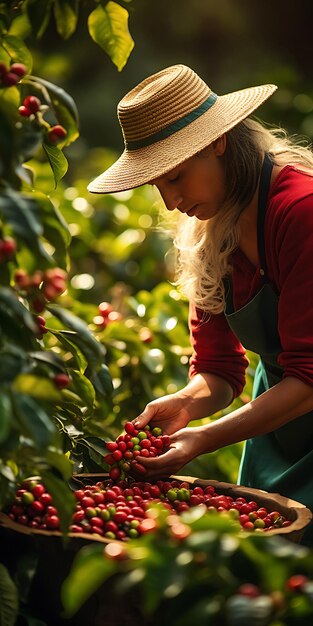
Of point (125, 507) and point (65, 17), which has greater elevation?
point (65, 17)

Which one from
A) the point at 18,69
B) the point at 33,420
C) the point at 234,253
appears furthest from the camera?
the point at 234,253

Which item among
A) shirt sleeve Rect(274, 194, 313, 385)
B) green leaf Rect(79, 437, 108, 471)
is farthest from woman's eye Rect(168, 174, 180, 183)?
green leaf Rect(79, 437, 108, 471)

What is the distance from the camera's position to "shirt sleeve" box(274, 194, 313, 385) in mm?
2162

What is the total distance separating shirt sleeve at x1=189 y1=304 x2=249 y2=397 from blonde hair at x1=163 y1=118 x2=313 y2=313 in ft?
0.25

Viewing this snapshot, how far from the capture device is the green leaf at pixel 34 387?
1.47 m

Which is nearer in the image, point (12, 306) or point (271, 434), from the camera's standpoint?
point (12, 306)

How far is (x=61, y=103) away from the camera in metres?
1.95

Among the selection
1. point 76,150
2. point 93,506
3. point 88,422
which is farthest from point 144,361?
point 76,150

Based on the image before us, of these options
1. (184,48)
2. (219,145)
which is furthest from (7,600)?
(184,48)

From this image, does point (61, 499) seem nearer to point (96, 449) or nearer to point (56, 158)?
point (96, 449)

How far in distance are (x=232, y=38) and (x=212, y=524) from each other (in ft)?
25.1

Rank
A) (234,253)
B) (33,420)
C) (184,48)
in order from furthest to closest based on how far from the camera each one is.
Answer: (184,48) < (234,253) < (33,420)

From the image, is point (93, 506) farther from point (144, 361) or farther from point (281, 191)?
point (144, 361)

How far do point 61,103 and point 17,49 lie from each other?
0.64 ft
